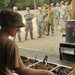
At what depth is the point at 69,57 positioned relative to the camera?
557cm

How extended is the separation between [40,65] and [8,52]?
226cm

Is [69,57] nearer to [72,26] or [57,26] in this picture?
[72,26]

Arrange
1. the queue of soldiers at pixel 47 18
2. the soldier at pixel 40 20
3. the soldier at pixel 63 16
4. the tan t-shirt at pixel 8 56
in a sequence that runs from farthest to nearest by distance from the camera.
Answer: the soldier at pixel 63 16, the soldier at pixel 40 20, the queue of soldiers at pixel 47 18, the tan t-shirt at pixel 8 56

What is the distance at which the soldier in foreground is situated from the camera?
62.0 inches

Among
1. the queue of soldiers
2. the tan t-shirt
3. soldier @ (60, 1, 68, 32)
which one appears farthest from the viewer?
soldier @ (60, 1, 68, 32)

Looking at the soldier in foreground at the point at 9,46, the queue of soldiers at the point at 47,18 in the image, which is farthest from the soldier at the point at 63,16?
the soldier in foreground at the point at 9,46

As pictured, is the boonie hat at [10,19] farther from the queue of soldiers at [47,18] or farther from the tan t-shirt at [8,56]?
the queue of soldiers at [47,18]

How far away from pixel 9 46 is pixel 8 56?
0.07 metres

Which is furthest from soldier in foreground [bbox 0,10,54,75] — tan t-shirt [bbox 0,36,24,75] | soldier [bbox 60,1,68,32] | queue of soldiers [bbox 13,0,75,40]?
soldier [bbox 60,1,68,32]

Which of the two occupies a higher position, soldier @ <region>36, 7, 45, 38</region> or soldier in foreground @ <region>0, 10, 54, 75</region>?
soldier in foreground @ <region>0, 10, 54, 75</region>

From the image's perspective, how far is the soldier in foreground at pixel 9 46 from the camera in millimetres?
1575

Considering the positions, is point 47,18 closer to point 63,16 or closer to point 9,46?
point 63,16

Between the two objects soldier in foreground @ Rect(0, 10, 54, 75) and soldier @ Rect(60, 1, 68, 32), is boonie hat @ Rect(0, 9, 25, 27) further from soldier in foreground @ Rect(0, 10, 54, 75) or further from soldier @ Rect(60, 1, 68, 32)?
soldier @ Rect(60, 1, 68, 32)

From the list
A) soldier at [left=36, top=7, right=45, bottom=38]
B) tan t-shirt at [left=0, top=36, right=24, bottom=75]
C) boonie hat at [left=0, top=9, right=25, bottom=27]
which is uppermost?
boonie hat at [left=0, top=9, right=25, bottom=27]
